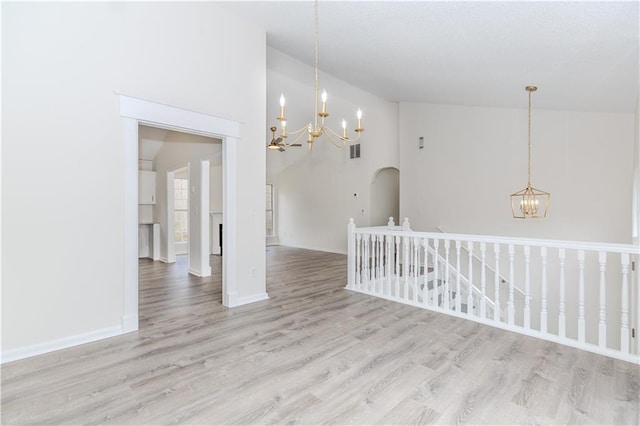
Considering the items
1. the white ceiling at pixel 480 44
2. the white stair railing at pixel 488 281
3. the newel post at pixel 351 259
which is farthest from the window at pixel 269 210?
the newel post at pixel 351 259

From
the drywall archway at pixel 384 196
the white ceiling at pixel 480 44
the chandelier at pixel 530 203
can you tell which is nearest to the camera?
the white ceiling at pixel 480 44

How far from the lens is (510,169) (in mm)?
5926

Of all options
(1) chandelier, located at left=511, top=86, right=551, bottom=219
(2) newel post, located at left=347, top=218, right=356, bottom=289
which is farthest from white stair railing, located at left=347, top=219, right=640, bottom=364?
(1) chandelier, located at left=511, top=86, right=551, bottom=219

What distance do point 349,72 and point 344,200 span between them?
4099 millimetres

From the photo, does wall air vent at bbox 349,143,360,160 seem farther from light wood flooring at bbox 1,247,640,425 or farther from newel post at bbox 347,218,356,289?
light wood flooring at bbox 1,247,640,425

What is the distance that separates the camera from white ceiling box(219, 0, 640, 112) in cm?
260

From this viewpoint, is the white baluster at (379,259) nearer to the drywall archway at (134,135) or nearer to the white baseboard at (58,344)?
the drywall archway at (134,135)

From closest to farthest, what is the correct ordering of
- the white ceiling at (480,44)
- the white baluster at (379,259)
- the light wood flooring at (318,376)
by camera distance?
the light wood flooring at (318,376), the white ceiling at (480,44), the white baluster at (379,259)

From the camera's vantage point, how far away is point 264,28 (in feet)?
13.4

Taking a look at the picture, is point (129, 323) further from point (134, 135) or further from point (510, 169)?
point (510, 169)

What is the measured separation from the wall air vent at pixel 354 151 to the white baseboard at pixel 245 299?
198 inches

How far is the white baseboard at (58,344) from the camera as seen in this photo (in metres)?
2.48

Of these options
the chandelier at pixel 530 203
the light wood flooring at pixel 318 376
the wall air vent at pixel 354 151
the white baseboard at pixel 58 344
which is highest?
the wall air vent at pixel 354 151

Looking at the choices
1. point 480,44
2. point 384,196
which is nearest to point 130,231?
point 480,44
